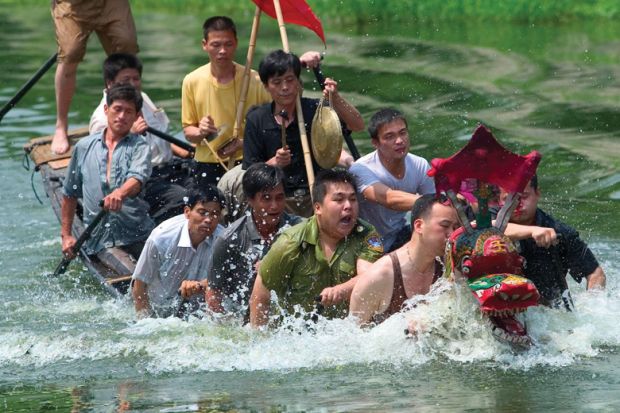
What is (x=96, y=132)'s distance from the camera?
9969 millimetres

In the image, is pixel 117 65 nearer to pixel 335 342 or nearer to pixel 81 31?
pixel 81 31

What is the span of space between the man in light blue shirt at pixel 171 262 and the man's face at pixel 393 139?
1.05 m

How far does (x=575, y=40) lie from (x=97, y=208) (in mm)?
11705

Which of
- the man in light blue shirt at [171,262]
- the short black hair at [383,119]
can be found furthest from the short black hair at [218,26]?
the short black hair at [383,119]

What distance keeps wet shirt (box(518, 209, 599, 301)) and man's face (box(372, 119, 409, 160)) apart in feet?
3.28

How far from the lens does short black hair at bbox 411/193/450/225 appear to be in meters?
Answer: 7.03

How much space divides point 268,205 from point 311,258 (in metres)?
0.52

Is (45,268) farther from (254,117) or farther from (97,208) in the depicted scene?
(254,117)

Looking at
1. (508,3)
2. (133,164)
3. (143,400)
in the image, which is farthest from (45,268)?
(508,3)

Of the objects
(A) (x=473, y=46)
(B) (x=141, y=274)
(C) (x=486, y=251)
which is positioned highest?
(C) (x=486, y=251)

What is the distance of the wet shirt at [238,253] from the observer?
8.07 metres

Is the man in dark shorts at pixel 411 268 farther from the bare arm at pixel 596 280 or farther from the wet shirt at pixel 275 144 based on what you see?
the wet shirt at pixel 275 144

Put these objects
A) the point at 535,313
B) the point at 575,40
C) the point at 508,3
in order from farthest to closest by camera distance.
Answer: the point at 508,3 → the point at 575,40 → the point at 535,313

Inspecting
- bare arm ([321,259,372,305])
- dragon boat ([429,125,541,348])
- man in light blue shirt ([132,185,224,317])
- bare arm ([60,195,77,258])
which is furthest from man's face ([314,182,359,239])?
bare arm ([60,195,77,258])
